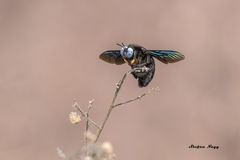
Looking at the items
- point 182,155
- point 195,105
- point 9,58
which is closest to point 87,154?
A: point 182,155

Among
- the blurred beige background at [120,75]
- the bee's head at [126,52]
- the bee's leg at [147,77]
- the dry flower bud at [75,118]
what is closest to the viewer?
the dry flower bud at [75,118]

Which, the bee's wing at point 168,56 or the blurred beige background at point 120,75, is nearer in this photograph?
the bee's wing at point 168,56

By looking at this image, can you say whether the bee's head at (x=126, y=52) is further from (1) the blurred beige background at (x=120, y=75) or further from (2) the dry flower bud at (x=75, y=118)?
(1) the blurred beige background at (x=120, y=75)

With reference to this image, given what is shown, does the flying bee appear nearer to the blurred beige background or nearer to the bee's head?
the bee's head

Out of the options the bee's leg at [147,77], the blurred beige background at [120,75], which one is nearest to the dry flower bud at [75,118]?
the bee's leg at [147,77]

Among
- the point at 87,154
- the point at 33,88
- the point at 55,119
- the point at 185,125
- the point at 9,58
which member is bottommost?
the point at 87,154

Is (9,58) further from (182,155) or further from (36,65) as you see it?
Answer: (182,155)

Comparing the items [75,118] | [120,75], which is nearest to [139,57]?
[75,118]

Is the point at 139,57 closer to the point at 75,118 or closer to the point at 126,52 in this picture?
the point at 126,52

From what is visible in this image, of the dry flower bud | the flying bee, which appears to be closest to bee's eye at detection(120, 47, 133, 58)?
the flying bee
